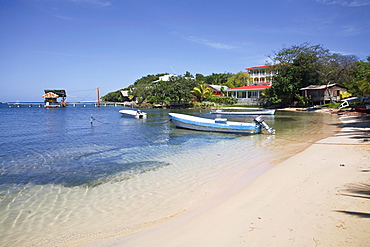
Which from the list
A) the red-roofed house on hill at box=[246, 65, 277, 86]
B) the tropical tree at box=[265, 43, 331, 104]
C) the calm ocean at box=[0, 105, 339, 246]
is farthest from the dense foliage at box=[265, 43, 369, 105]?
the calm ocean at box=[0, 105, 339, 246]

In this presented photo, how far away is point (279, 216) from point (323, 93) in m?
50.9

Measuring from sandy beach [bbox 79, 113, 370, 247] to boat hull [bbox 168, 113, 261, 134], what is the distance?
442 inches

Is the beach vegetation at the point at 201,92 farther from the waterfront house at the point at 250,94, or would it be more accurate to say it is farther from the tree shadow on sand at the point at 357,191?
the tree shadow on sand at the point at 357,191

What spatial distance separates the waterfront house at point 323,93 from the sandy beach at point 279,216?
4456cm

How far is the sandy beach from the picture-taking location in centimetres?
429

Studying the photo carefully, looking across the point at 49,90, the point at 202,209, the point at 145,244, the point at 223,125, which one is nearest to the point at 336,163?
the point at 202,209

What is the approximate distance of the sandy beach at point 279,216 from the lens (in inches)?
169

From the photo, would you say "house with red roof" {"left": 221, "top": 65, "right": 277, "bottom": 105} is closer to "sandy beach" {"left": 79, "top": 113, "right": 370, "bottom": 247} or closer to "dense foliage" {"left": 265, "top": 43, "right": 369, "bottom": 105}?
"dense foliage" {"left": 265, "top": 43, "right": 369, "bottom": 105}

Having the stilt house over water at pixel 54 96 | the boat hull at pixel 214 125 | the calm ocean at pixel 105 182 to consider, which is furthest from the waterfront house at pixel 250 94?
the stilt house over water at pixel 54 96

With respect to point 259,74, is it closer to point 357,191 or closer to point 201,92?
point 201,92

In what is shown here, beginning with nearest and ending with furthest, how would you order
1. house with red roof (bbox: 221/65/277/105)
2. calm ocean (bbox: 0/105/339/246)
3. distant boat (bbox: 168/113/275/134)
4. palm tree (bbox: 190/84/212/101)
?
calm ocean (bbox: 0/105/339/246)
distant boat (bbox: 168/113/275/134)
house with red roof (bbox: 221/65/277/105)
palm tree (bbox: 190/84/212/101)

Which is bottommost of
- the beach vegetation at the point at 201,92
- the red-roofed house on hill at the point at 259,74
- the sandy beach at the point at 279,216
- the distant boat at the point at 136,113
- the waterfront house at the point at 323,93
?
the sandy beach at the point at 279,216

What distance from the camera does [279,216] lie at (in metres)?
5.20

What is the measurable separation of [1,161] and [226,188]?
11130 mm
